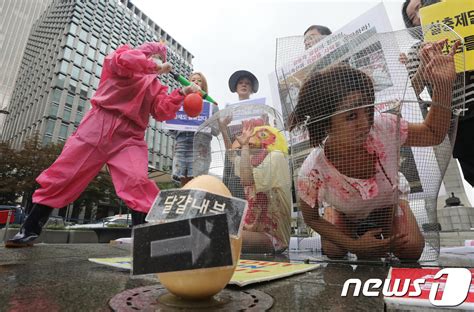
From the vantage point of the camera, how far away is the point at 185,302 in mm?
782

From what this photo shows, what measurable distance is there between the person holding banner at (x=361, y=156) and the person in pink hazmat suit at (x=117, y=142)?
40.8 inches

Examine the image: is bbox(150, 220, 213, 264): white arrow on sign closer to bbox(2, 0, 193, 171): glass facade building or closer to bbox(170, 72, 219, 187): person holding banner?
bbox(170, 72, 219, 187): person holding banner

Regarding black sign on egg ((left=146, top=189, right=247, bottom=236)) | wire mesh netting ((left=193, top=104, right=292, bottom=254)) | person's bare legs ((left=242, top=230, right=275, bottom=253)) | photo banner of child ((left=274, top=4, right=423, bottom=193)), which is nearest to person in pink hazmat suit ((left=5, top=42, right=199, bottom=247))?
wire mesh netting ((left=193, top=104, right=292, bottom=254))

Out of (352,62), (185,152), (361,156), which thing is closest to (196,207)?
(361,156)

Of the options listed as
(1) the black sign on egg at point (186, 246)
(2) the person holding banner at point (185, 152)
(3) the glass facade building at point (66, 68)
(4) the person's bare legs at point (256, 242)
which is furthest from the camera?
(3) the glass facade building at point (66, 68)

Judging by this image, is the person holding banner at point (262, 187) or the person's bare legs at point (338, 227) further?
the person holding banner at point (262, 187)

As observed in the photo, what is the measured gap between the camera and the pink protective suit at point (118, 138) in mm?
2053

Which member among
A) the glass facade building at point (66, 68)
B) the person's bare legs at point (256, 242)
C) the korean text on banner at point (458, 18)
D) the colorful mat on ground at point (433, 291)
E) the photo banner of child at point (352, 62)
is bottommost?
the colorful mat on ground at point (433, 291)

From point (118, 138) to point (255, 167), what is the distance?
3.85 ft

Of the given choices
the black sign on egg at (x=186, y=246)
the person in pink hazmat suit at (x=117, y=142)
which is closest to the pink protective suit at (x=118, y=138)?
the person in pink hazmat suit at (x=117, y=142)

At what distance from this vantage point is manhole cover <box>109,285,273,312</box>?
741mm

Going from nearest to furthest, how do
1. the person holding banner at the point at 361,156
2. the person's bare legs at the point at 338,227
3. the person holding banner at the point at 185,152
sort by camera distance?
the person holding banner at the point at 361,156 → the person's bare legs at the point at 338,227 → the person holding banner at the point at 185,152
